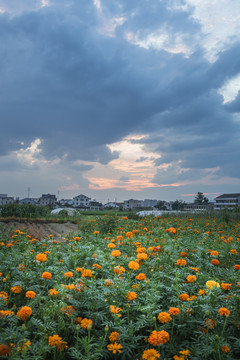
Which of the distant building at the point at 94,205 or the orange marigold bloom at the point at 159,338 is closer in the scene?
the orange marigold bloom at the point at 159,338

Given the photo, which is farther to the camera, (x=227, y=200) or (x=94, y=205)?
(x=94, y=205)

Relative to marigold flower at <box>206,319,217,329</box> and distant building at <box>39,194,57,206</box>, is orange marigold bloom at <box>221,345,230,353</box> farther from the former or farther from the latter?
distant building at <box>39,194,57,206</box>

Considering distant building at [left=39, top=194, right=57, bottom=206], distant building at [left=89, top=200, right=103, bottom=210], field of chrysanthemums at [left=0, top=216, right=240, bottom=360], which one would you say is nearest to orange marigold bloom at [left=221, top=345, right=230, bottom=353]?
field of chrysanthemums at [left=0, top=216, right=240, bottom=360]

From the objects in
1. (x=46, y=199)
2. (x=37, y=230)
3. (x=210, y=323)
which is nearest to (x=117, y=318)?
(x=210, y=323)

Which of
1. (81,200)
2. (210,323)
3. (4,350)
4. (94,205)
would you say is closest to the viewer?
(4,350)

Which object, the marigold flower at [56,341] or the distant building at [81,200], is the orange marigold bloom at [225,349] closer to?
the marigold flower at [56,341]

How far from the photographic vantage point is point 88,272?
2.62 meters

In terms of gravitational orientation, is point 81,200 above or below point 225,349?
above

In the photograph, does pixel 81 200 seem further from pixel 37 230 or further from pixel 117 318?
pixel 117 318

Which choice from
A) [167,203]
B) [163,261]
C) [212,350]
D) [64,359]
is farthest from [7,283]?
[167,203]

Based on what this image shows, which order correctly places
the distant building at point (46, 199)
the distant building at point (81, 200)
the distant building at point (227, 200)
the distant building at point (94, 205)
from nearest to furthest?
1. the distant building at point (227, 200)
2. the distant building at point (94, 205)
3. the distant building at point (46, 199)
4. the distant building at point (81, 200)

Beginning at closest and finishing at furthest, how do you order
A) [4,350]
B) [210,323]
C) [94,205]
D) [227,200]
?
[4,350] < [210,323] < [227,200] < [94,205]

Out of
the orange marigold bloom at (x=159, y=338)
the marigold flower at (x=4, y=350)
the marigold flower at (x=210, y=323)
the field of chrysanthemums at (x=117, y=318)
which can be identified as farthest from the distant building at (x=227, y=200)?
the marigold flower at (x=4, y=350)

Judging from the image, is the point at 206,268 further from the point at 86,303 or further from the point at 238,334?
the point at 86,303
